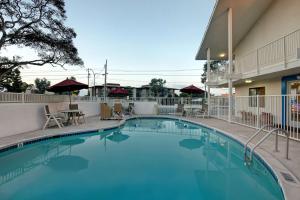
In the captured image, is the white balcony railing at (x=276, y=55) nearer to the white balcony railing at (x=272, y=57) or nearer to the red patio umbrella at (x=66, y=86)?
the white balcony railing at (x=272, y=57)

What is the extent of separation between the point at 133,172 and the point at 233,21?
421 inches

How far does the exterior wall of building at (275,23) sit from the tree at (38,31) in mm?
11572

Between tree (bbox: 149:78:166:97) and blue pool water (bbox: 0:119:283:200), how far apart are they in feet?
93.2

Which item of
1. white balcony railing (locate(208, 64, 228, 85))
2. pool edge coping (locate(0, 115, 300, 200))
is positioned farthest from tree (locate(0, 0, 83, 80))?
white balcony railing (locate(208, 64, 228, 85))

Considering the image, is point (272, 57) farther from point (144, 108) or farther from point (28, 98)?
point (28, 98)

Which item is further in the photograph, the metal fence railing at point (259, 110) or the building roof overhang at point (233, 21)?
the building roof overhang at point (233, 21)

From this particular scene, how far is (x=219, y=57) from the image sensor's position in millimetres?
16500

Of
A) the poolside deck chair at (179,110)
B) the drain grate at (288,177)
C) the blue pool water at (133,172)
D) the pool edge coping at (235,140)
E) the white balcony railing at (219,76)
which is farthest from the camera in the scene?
the poolside deck chair at (179,110)

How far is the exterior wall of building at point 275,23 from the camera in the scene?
9.05 meters

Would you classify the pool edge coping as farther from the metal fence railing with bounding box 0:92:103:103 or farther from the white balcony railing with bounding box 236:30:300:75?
the white balcony railing with bounding box 236:30:300:75

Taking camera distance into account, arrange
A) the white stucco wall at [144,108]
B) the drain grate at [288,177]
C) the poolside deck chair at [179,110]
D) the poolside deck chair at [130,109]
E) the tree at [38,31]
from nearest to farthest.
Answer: the drain grate at [288,177], the tree at [38,31], the poolside deck chair at [179,110], the poolside deck chair at [130,109], the white stucco wall at [144,108]

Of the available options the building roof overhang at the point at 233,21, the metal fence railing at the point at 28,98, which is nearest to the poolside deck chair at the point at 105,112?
the metal fence railing at the point at 28,98

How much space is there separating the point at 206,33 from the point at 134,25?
279 inches

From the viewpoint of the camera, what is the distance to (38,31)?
508 inches
